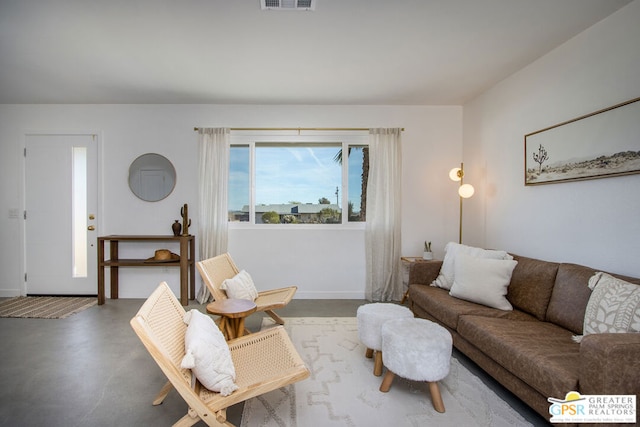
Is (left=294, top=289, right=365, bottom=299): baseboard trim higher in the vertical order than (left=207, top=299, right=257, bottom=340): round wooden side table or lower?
lower

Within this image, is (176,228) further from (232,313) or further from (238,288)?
(232,313)

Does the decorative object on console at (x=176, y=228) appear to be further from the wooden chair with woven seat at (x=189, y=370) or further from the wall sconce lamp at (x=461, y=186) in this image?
the wall sconce lamp at (x=461, y=186)

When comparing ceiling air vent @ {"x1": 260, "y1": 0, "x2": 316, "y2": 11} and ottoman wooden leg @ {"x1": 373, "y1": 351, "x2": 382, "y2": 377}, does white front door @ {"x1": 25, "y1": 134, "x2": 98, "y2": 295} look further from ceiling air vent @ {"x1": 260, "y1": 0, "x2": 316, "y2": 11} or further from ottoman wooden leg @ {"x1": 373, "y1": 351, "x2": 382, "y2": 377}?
ottoman wooden leg @ {"x1": 373, "y1": 351, "x2": 382, "y2": 377}

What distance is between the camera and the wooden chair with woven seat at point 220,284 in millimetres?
2725

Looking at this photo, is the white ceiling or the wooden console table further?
the wooden console table

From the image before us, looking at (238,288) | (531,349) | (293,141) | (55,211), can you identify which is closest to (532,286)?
(531,349)

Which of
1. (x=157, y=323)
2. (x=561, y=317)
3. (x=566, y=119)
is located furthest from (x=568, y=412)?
(x=566, y=119)

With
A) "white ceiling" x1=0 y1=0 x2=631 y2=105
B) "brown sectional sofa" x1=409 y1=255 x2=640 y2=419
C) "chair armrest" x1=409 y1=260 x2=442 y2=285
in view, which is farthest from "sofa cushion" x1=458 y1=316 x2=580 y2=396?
"white ceiling" x1=0 y1=0 x2=631 y2=105

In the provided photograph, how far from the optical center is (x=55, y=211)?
4082mm

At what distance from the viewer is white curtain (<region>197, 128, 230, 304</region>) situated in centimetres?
397

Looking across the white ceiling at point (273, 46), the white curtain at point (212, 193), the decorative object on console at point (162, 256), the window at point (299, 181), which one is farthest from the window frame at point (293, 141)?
the decorative object on console at point (162, 256)

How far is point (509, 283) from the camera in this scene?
2539mm

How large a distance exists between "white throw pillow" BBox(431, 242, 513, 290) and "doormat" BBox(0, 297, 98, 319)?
4.12m

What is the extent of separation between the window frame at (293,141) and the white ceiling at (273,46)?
0.53 m
